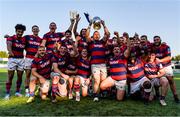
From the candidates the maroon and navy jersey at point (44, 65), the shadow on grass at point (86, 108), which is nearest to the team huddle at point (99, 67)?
the maroon and navy jersey at point (44, 65)

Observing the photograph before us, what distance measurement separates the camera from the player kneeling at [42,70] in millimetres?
7570

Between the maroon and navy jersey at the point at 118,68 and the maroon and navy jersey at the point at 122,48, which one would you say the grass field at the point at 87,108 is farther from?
the maroon and navy jersey at the point at 122,48

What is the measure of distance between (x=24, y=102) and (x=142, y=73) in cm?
342

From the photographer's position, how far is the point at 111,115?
5945 millimetres

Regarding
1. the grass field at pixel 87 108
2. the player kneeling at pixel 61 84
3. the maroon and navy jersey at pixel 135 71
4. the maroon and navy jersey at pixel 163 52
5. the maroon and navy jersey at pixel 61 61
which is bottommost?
the grass field at pixel 87 108

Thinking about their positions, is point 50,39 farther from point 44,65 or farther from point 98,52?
point 98,52

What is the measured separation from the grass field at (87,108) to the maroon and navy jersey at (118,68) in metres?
0.68

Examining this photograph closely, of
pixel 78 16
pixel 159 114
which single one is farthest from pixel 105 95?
pixel 78 16

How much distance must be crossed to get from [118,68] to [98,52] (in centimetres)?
76

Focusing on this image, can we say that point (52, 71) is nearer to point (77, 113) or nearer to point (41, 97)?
point (41, 97)

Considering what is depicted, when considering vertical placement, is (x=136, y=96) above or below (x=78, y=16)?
below

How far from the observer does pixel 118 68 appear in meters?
7.54

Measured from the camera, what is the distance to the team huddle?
7.45 meters

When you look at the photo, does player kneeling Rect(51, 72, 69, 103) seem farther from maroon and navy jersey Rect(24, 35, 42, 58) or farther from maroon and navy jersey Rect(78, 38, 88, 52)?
maroon and navy jersey Rect(24, 35, 42, 58)
